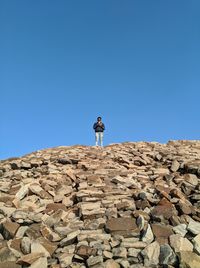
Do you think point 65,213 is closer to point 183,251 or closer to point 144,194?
point 144,194

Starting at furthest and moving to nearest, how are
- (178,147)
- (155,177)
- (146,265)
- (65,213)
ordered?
(178,147) < (155,177) < (65,213) < (146,265)

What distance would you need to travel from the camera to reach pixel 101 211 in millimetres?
13078

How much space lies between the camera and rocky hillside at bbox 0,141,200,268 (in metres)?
10.5

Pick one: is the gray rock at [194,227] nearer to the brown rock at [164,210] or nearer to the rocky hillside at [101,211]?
the rocky hillside at [101,211]

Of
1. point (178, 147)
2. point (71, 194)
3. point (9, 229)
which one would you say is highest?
point (178, 147)

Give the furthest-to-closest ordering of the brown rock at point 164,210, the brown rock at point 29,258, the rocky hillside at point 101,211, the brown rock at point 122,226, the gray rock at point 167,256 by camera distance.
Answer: the brown rock at point 164,210
the brown rock at point 122,226
the rocky hillside at point 101,211
the brown rock at point 29,258
the gray rock at point 167,256

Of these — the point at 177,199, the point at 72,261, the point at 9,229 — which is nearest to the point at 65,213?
the point at 9,229

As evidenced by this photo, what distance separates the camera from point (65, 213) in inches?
530

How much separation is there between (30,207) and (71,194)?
6.08 feet

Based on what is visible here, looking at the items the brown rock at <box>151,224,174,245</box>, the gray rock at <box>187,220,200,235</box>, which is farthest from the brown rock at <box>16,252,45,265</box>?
the gray rock at <box>187,220,200,235</box>

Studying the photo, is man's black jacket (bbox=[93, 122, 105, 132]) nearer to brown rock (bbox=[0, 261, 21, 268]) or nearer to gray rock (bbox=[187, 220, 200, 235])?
gray rock (bbox=[187, 220, 200, 235])

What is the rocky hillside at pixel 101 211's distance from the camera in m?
10.5

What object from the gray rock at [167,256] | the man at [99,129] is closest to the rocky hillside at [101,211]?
the gray rock at [167,256]

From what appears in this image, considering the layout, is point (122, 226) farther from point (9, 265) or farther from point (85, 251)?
point (9, 265)
